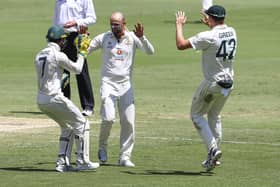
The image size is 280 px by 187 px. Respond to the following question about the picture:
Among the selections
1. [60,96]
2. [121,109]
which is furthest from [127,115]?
[60,96]

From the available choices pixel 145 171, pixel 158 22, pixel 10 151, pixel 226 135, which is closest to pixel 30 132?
pixel 10 151

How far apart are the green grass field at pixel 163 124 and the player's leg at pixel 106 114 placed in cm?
24

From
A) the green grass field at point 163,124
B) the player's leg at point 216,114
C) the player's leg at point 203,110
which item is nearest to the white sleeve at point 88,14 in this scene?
the green grass field at point 163,124

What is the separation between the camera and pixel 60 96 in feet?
43.2

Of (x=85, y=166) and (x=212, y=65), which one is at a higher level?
(x=212, y=65)

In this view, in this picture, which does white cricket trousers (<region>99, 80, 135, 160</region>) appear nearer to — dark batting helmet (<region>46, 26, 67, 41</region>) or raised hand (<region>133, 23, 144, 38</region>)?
raised hand (<region>133, 23, 144, 38</region>)

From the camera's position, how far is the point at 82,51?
13422 millimetres

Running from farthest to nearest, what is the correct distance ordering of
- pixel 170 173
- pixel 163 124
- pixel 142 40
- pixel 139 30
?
pixel 163 124, pixel 142 40, pixel 139 30, pixel 170 173

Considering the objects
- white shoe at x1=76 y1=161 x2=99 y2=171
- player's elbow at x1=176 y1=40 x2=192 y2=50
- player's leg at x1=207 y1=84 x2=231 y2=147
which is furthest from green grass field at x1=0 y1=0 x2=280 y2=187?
player's elbow at x1=176 y1=40 x2=192 y2=50

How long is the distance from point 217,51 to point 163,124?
5.87 metres

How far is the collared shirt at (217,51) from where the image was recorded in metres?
13.3

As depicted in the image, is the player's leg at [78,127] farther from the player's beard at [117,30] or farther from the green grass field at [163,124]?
the player's beard at [117,30]

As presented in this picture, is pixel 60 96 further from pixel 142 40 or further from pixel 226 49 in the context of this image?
pixel 226 49

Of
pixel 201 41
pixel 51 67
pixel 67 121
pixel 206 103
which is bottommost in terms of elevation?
pixel 67 121
